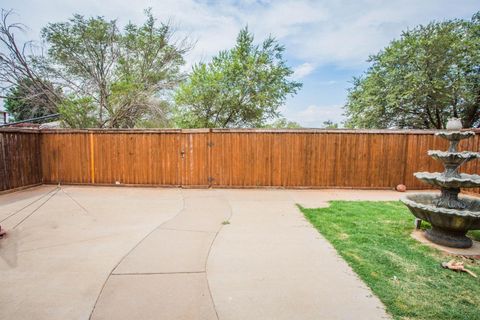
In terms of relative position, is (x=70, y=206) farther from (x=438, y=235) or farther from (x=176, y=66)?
(x=176, y=66)

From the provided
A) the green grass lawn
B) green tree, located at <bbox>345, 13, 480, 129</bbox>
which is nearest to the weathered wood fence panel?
the green grass lawn

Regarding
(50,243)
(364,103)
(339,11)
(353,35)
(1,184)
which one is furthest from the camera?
(364,103)

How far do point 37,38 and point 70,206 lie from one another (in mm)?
9337

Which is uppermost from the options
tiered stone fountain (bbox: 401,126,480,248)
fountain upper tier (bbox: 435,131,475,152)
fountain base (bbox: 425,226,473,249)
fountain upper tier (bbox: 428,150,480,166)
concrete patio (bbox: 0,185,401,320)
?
fountain upper tier (bbox: 435,131,475,152)

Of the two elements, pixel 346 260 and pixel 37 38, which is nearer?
pixel 346 260

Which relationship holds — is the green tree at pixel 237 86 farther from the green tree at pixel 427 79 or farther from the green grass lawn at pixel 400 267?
the green grass lawn at pixel 400 267

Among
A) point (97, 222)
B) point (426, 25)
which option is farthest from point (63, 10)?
point (426, 25)

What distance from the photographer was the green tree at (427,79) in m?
11.6

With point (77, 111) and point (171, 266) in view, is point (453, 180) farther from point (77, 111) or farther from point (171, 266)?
point (77, 111)

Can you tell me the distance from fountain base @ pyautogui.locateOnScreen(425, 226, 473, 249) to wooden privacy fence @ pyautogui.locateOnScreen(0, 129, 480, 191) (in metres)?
3.85

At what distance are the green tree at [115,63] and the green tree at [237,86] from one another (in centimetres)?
159

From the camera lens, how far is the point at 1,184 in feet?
20.7

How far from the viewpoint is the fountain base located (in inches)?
132

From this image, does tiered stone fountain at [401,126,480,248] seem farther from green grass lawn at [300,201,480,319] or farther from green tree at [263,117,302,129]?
green tree at [263,117,302,129]
